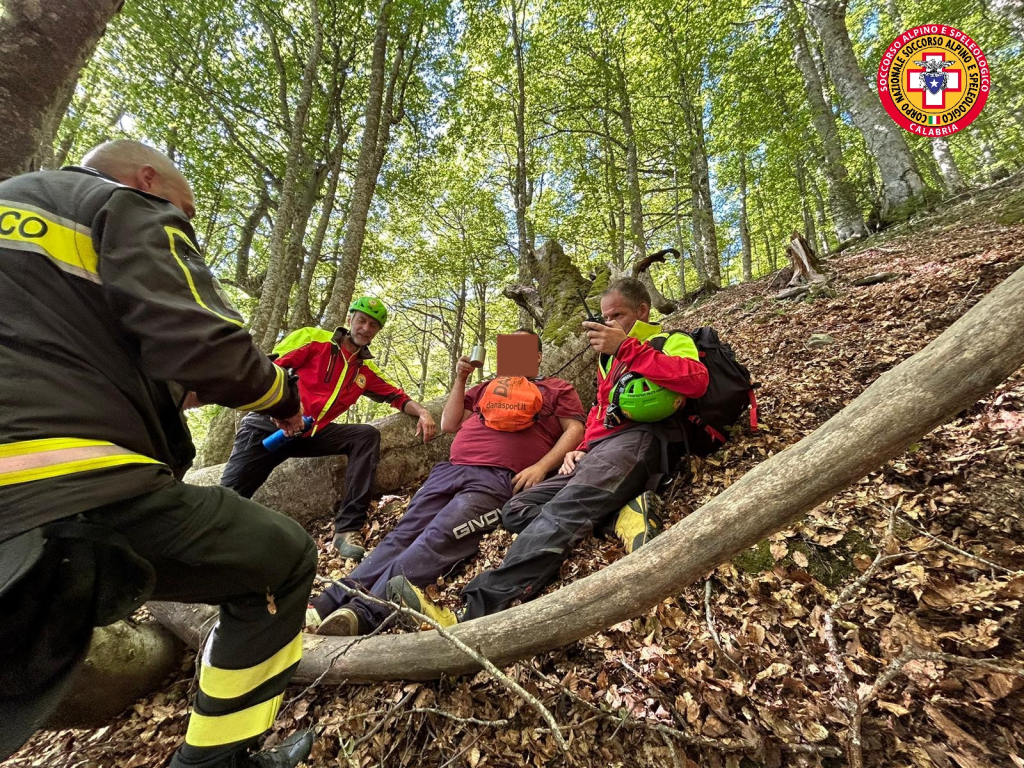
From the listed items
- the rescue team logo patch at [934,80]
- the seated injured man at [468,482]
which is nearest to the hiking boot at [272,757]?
the seated injured man at [468,482]

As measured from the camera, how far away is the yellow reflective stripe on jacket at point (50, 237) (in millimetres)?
1312

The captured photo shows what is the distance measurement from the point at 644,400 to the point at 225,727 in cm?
314

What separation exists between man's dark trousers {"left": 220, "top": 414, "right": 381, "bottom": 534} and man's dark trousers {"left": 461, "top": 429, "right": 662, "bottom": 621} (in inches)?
75.0

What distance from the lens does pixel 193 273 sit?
1.59m

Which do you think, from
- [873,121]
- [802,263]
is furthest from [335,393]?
[873,121]

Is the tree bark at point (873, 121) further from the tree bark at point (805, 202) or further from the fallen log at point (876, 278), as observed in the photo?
the tree bark at point (805, 202)

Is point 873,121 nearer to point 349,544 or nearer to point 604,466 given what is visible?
point 604,466

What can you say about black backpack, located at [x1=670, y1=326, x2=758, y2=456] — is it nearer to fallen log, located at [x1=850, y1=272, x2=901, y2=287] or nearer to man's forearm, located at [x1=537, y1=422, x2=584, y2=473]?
man's forearm, located at [x1=537, y1=422, x2=584, y2=473]

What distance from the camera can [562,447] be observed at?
4.17 metres

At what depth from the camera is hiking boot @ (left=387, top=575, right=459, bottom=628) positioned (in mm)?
2658

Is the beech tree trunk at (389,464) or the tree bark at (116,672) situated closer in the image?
the tree bark at (116,672)

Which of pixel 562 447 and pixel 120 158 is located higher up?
pixel 120 158

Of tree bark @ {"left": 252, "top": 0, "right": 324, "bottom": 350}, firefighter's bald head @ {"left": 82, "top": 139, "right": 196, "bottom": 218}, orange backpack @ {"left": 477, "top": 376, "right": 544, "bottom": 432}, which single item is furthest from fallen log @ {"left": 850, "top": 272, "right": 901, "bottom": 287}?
tree bark @ {"left": 252, "top": 0, "right": 324, "bottom": 350}

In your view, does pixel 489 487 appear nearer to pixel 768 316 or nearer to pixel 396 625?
pixel 396 625
